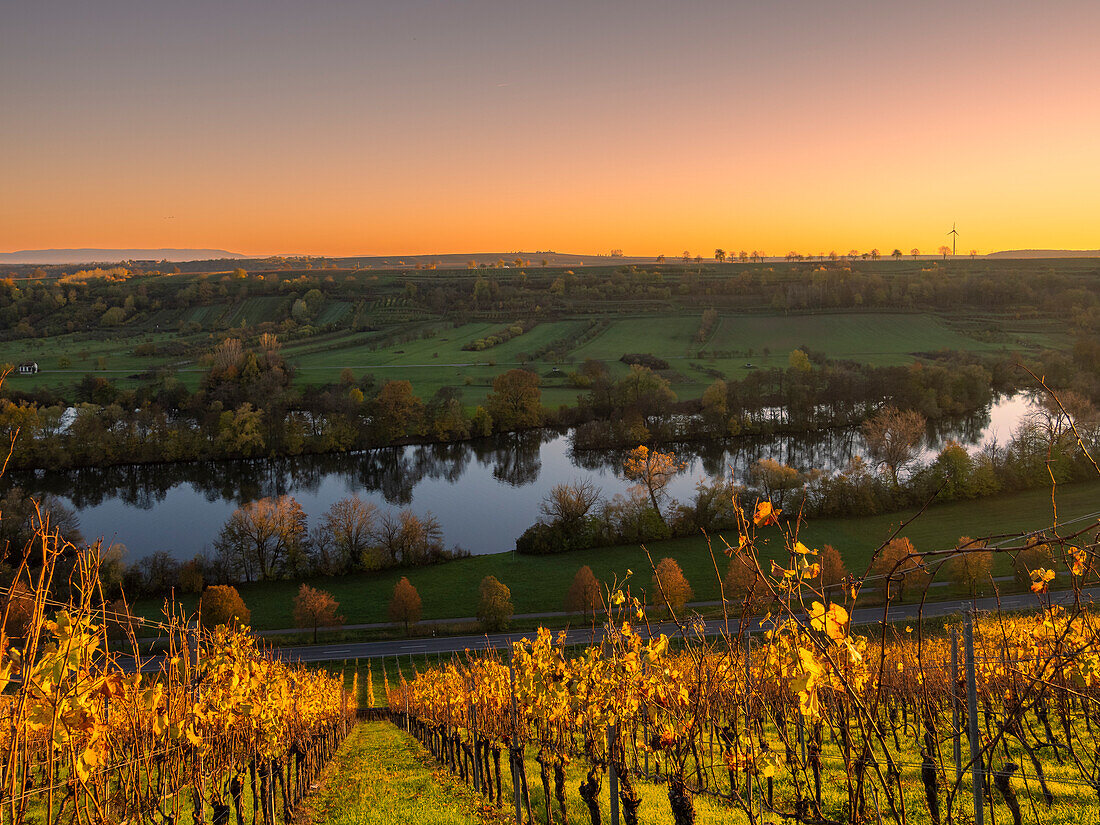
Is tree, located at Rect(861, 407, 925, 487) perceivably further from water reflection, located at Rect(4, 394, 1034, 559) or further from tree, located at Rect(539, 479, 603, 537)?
tree, located at Rect(539, 479, 603, 537)

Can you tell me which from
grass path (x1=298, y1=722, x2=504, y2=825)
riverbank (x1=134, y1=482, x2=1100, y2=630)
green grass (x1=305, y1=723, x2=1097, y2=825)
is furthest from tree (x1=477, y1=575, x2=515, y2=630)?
green grass (x1=305, y1=723, x2=1097, y2=825)

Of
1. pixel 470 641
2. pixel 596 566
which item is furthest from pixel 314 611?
pixel 596 566

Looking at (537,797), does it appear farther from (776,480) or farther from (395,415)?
(395,415)

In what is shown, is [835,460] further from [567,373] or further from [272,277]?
[272,277]

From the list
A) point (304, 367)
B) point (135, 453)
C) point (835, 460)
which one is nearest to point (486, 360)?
point (304, 367)

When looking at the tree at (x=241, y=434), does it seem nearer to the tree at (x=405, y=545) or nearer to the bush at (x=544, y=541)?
the tree at (x=405, y=545)
